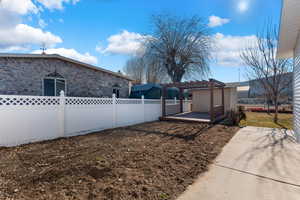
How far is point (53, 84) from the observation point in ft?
26.2

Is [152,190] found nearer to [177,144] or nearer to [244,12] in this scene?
[177,144]

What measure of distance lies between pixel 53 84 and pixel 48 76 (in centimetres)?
45

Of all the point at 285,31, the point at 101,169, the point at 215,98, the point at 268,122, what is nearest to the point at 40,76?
the point at 101,169

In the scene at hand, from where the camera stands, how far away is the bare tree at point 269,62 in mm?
11000

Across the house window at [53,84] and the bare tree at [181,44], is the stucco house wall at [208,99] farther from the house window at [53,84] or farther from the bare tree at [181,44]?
the house window at [53,84]

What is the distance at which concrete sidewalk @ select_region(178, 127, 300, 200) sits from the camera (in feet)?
7.63

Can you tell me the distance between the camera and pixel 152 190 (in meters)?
2.38

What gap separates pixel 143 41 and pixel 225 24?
9.30 metres

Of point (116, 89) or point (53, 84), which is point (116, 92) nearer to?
point (116, 89)

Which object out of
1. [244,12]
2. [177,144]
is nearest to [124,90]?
[177,144]

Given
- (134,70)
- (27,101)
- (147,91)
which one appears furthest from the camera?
(134,70)

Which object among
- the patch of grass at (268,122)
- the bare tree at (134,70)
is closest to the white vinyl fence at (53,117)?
the patch of grass at (268,122)

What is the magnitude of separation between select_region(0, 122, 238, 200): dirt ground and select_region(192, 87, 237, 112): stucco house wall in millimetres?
10829

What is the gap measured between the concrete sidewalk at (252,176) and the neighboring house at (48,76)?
8.08 metres
